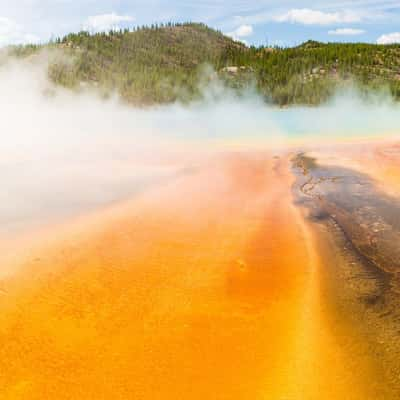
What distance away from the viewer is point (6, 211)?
30.5 feet

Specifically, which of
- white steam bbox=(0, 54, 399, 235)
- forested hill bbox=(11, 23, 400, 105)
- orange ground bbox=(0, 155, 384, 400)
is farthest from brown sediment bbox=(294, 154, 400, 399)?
forested hill bbox=(11, 23, 400, 105)

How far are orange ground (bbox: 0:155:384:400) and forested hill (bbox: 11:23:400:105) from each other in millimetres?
37221

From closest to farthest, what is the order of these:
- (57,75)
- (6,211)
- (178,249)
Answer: (178,249) < (6,211) < (57,75)

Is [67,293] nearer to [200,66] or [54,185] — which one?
[54,185]

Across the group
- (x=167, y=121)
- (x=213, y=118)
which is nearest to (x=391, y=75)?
(x=213, y=118)

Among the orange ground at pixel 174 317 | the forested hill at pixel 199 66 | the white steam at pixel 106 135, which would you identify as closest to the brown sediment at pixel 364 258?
the orange ground at pixel 174 317

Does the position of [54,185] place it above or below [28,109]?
below

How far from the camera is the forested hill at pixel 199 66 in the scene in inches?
1795

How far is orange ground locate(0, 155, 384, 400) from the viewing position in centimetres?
421

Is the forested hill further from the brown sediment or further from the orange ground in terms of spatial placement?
the orange ground

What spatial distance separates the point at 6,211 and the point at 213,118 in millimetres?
26412

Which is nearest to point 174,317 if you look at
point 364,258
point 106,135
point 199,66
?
point 364,258

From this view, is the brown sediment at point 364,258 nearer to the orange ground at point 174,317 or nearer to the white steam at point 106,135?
the orange ground at point 174,317

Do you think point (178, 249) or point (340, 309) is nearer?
point (340, 309)
